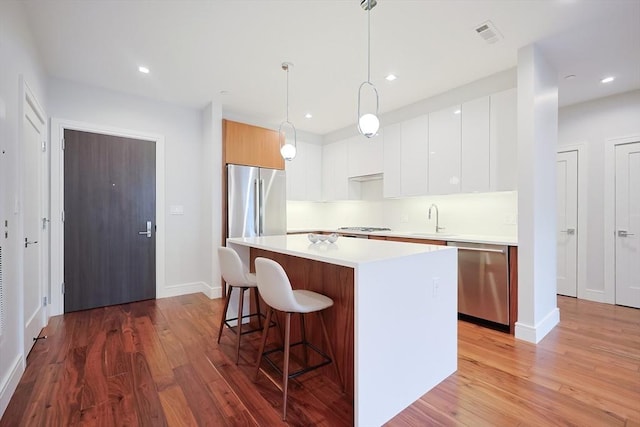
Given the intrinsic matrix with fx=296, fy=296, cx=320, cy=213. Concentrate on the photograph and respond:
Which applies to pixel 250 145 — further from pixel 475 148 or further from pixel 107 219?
pixel 475 148

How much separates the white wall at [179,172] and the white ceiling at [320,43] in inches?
10.5

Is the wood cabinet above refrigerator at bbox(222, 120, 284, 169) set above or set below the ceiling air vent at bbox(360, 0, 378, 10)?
below

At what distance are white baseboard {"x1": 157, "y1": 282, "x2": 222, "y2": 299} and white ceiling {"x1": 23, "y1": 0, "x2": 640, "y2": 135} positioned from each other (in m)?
2.60

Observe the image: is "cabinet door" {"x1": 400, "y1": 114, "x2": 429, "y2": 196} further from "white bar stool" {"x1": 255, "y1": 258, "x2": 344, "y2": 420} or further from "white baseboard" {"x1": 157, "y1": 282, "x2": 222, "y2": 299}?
"white baseboard" {"x1": 157, "y1": 282, "x2": 222, "y2": 299}

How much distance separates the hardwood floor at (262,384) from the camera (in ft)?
5.54

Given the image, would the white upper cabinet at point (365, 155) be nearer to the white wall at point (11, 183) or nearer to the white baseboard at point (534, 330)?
the white baseboard at point (534, 330)

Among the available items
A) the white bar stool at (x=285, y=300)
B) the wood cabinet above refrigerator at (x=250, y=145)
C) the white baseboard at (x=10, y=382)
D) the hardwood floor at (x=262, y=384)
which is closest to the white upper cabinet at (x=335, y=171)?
the wood cabinet above refrigerator at (x=250, y=145)

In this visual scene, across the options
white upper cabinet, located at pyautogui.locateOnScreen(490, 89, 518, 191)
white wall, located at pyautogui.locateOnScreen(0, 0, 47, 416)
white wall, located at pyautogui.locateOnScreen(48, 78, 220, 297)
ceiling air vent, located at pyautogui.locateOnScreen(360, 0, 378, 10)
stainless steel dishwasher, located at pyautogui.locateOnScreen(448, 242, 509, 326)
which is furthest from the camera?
white wall, located at pyautogui.locateOnScreen(48, 78, 220, 297)

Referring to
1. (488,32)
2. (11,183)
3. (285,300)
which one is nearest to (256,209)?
(11,183)

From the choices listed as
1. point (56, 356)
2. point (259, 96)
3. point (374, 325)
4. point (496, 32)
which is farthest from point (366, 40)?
point (56, 356)

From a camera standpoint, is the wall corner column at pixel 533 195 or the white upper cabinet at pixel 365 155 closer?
the wall corner column at pixel 533 195

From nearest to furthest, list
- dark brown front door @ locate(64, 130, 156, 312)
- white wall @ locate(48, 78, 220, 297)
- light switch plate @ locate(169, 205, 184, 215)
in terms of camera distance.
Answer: dark brown front door @ locate(64, 130, 156, 312)
white wall @ locate(48, 78, 220, 297)
light switch plate @ locate(169, 205, 184, 215)

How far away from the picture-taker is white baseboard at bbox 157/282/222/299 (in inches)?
160

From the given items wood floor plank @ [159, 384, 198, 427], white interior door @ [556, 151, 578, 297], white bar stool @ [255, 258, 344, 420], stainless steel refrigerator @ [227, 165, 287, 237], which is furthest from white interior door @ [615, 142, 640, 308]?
wood floor plank @ [159, 384, 198, 427]
